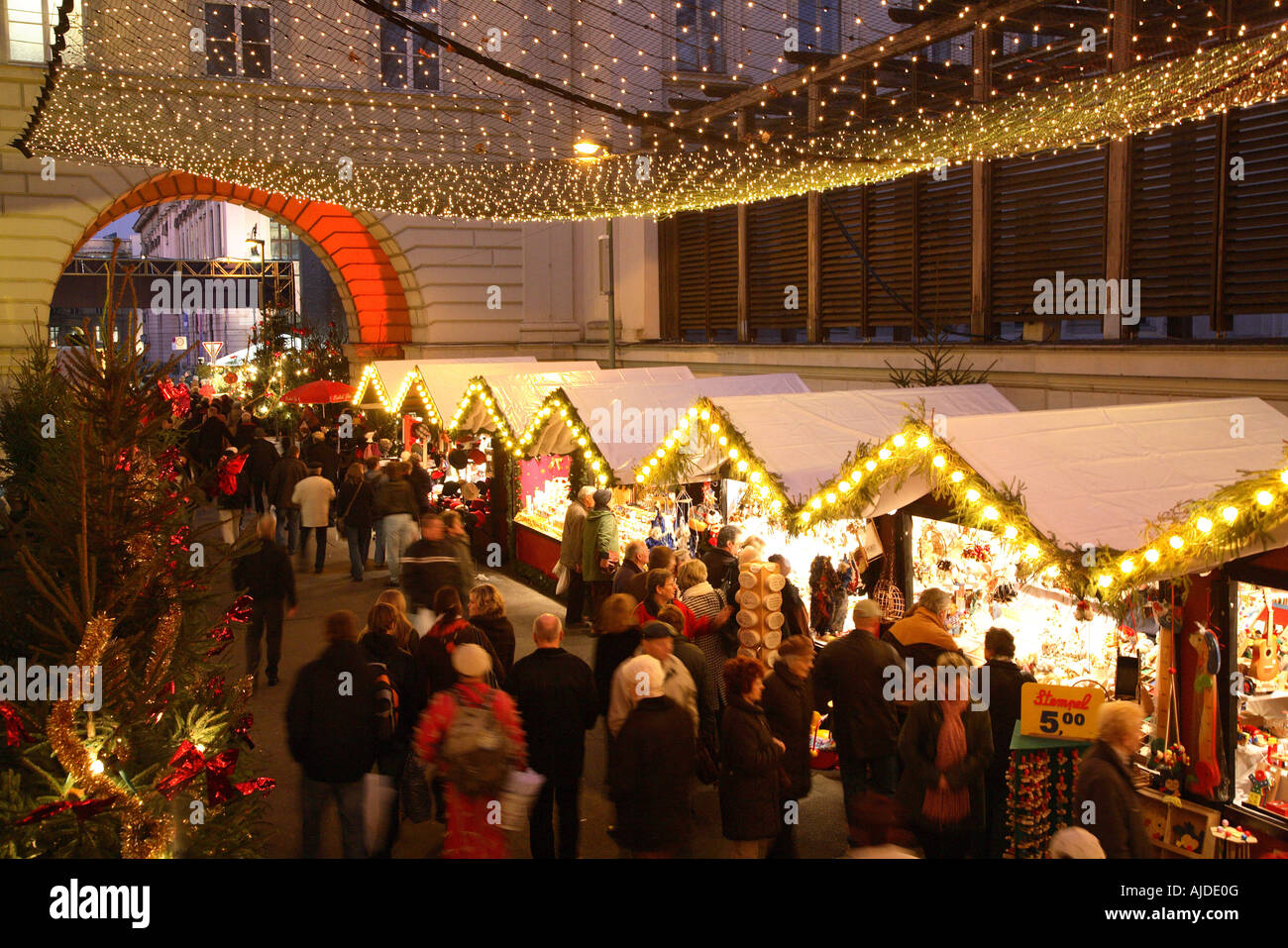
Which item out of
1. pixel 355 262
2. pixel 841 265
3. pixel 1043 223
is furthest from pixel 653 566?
pixel 355 262

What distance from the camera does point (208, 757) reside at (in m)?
4.67

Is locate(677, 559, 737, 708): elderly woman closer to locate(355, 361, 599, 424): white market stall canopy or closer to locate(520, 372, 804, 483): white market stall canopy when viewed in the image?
locate(520, 372, 804, 483): white market stall canopy

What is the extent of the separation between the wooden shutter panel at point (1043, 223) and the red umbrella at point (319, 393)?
13800 mm

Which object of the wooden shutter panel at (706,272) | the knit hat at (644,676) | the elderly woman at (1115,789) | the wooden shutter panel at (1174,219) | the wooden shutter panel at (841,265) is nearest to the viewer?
the elderly woman at (1115,789)

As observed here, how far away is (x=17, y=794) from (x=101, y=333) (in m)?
1.86

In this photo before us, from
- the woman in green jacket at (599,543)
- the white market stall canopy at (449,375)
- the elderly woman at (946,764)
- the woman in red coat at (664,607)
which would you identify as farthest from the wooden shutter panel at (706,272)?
the elderly woman at (946,764)

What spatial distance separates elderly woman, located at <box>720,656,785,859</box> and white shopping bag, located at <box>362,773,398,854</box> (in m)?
1.78

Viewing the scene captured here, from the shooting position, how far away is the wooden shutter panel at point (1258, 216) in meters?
10.5

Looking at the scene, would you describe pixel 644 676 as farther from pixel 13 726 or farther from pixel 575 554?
pixel 575 554

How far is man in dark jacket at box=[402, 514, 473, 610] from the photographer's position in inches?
360

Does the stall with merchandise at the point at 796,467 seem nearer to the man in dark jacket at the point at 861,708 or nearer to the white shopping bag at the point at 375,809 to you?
the man in dark jacket at the point at 861,708

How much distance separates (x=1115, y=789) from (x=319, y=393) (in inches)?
787
